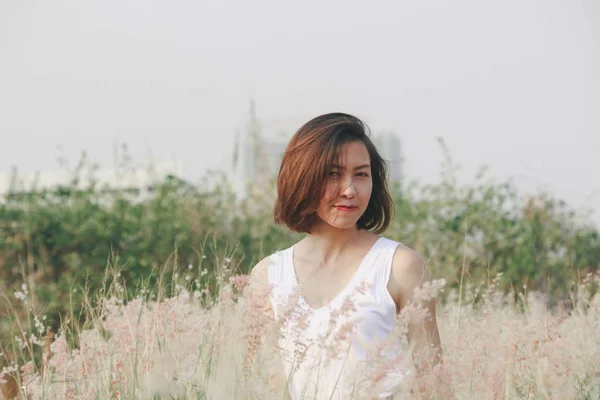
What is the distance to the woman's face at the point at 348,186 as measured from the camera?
2.52m

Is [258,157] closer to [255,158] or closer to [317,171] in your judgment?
[255,158]

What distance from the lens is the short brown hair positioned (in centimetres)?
254

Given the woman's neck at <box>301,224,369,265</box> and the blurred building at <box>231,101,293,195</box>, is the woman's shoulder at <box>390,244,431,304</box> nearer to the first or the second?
the woman's neck at <box>301,224,369,265</box>

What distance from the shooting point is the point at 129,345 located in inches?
94.2

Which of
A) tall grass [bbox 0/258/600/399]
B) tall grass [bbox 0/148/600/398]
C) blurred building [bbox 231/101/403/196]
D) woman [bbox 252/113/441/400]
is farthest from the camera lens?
blurred building [bbox 231/101/403/196]

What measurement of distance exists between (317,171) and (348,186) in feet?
0.39

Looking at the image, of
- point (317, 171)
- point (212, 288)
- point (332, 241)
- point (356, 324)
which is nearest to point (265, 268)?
point (332, 241)

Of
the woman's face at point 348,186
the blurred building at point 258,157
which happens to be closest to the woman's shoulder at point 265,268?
the woman's face at point 348,186

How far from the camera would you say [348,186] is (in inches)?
98.8

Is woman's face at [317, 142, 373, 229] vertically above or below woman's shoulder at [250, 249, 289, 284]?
above

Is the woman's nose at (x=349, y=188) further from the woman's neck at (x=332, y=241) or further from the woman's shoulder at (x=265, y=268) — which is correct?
the woman's shoulder at (x=265, y=268)

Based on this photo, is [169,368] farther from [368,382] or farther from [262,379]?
[368,382]

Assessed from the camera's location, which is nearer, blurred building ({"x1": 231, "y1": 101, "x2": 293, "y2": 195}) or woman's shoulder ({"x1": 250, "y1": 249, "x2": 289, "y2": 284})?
woman's shoulder ({"x1": 250, "y1": 249, "x2": 289, "y2": 284})

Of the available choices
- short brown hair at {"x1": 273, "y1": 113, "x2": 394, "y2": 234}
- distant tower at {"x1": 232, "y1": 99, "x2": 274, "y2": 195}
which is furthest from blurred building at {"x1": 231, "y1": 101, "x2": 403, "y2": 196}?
short brown hair at {"x1": 273, "y1": 113, "x2": 394, "y2": 234}
